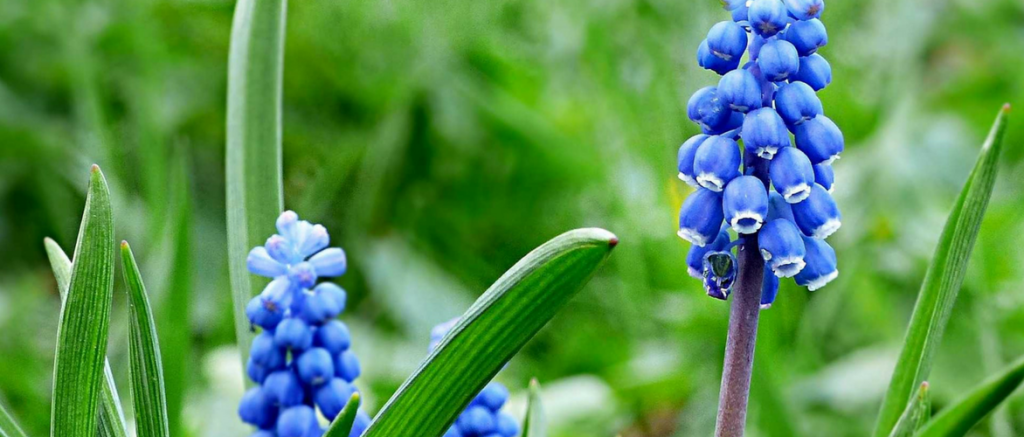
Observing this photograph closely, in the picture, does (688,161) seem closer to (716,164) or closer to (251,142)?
(716,164)

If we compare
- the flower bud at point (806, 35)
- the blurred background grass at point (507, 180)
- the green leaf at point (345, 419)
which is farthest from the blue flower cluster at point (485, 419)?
the blurred background grass at point (507, 180)

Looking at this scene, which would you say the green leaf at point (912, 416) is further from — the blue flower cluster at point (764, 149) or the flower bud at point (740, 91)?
the flower bud at point (740, 91)

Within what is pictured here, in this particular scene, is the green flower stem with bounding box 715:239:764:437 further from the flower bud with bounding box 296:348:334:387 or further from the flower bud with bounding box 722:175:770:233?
the flower bud with bounding box 296:348:334:387

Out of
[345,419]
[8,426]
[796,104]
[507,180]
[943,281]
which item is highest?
[507,180]

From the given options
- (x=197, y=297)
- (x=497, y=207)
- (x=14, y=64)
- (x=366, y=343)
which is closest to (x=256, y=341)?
(x=366, y=343)

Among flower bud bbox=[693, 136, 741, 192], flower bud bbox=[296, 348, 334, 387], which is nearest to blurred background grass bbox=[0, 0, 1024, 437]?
flower bud bbox=[296, 348, 334, 387]

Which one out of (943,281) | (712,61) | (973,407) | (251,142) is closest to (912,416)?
(973,407)
